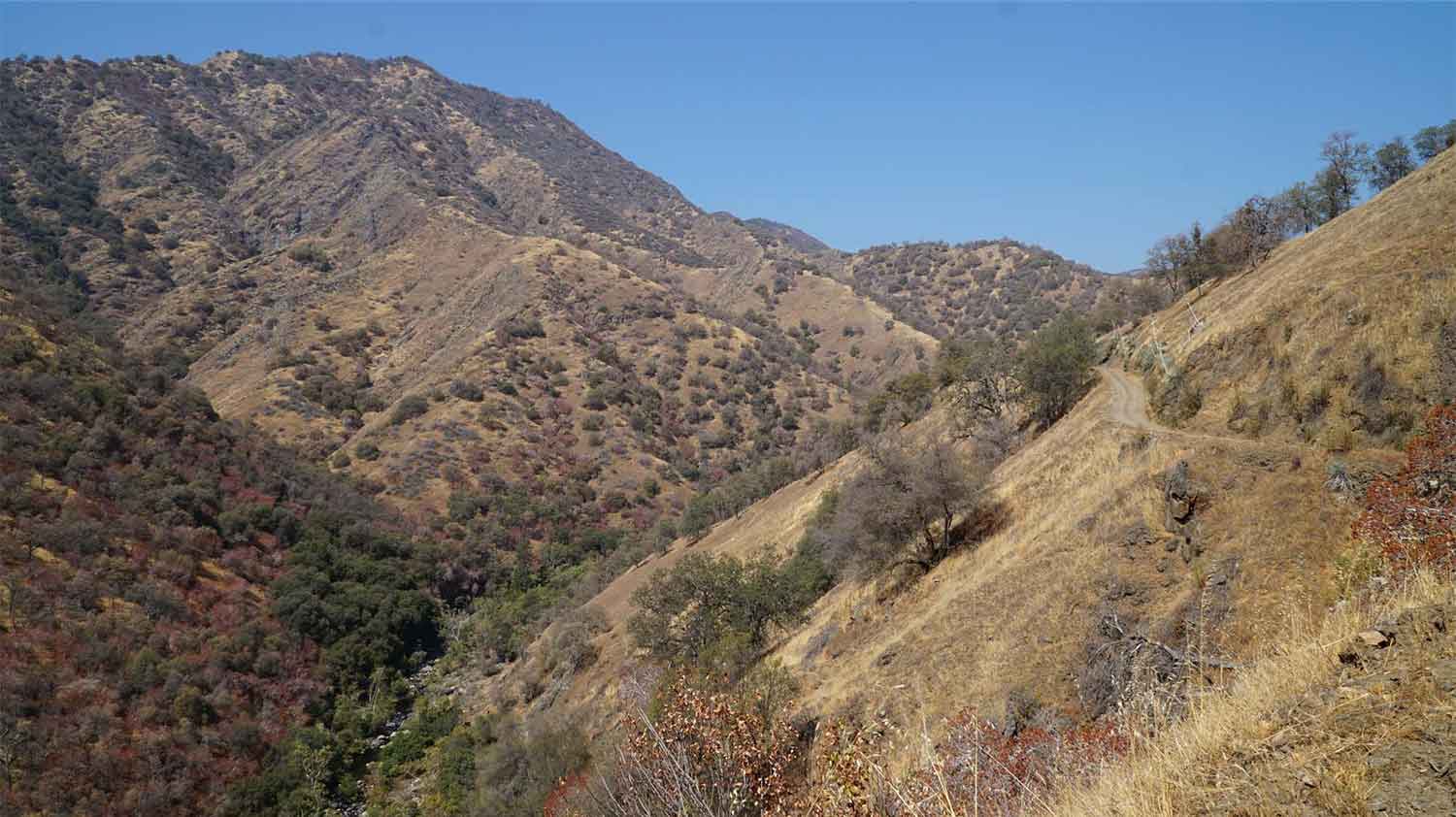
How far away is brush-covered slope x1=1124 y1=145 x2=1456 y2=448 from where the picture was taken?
632 inches

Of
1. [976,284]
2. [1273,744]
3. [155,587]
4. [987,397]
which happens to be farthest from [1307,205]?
[976,284]

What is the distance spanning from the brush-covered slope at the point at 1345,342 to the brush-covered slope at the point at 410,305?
5572cm

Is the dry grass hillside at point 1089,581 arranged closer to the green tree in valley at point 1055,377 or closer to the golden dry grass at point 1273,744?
the golden dry grass at point 1273,744

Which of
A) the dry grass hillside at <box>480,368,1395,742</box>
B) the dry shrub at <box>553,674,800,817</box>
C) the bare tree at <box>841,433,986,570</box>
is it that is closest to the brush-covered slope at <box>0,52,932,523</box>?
the bare tree at <box>841,433,986,570</box>

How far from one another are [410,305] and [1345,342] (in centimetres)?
11329

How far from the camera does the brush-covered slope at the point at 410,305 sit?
3034 inches

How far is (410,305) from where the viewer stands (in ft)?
357

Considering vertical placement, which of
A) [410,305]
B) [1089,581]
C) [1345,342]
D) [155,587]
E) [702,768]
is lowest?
[1089,581]

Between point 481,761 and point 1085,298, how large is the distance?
112427 millimetres

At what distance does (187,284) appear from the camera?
113m

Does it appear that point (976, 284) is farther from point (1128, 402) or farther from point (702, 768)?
point (702, 768)

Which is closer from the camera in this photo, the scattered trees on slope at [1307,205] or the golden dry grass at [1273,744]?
the golden dry grass at [1273,744]

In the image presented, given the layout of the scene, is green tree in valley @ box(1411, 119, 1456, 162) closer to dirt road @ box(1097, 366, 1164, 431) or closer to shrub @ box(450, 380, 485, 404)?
dirt road @ box(1097, 366, 1164, 431)

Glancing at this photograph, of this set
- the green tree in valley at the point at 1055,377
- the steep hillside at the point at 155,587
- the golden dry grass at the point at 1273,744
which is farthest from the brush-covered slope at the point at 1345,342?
the steep hillside at the point at 155,587
